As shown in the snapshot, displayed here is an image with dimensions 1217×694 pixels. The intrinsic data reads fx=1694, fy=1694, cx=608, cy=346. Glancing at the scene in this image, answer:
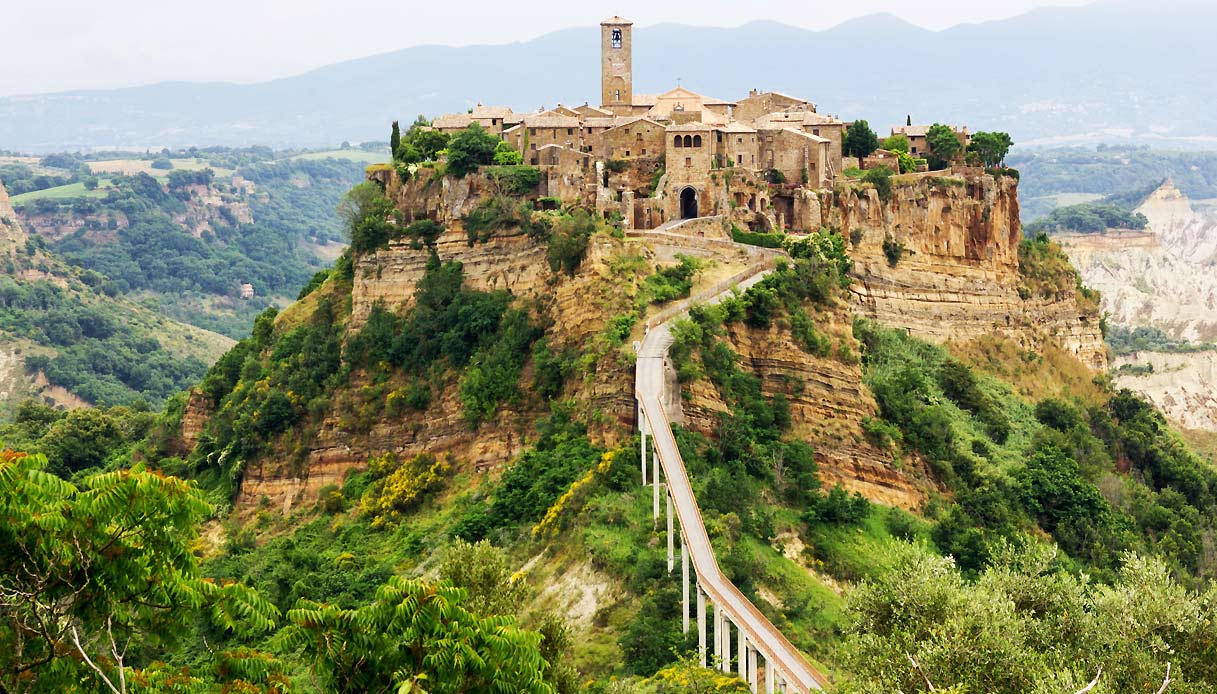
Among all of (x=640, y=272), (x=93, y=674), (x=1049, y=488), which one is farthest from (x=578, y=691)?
(x=1049, y=488)

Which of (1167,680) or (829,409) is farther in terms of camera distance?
(829,409)

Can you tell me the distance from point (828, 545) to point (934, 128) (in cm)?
3439

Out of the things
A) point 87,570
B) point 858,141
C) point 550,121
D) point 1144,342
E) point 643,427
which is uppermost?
point 550,121

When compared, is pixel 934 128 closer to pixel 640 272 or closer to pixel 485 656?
pixel 640 272

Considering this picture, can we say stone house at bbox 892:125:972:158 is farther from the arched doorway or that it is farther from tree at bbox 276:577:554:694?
tree at bbox 276:577:554:694

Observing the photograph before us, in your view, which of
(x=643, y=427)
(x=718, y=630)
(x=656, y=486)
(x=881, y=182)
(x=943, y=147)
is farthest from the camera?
(x=943, y=147)

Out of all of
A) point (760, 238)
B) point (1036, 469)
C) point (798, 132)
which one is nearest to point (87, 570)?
point (760, 238)

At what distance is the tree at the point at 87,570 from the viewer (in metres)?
25.0

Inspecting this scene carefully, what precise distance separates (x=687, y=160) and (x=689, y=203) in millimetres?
1848

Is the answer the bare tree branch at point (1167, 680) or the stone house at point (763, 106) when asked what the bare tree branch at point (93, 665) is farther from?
the stone house at point (763, 106)

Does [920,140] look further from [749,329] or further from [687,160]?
[749,329]

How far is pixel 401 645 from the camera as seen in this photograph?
27.2 metres

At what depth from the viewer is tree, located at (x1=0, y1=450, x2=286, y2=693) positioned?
25.0m

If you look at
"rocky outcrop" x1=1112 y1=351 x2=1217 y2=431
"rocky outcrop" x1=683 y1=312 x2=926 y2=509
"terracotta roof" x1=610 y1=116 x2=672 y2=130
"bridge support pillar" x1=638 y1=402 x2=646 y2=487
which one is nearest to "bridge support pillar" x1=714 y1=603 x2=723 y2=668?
"bridge support pillar" x1=638 y1=402 x2=646 y2=487
